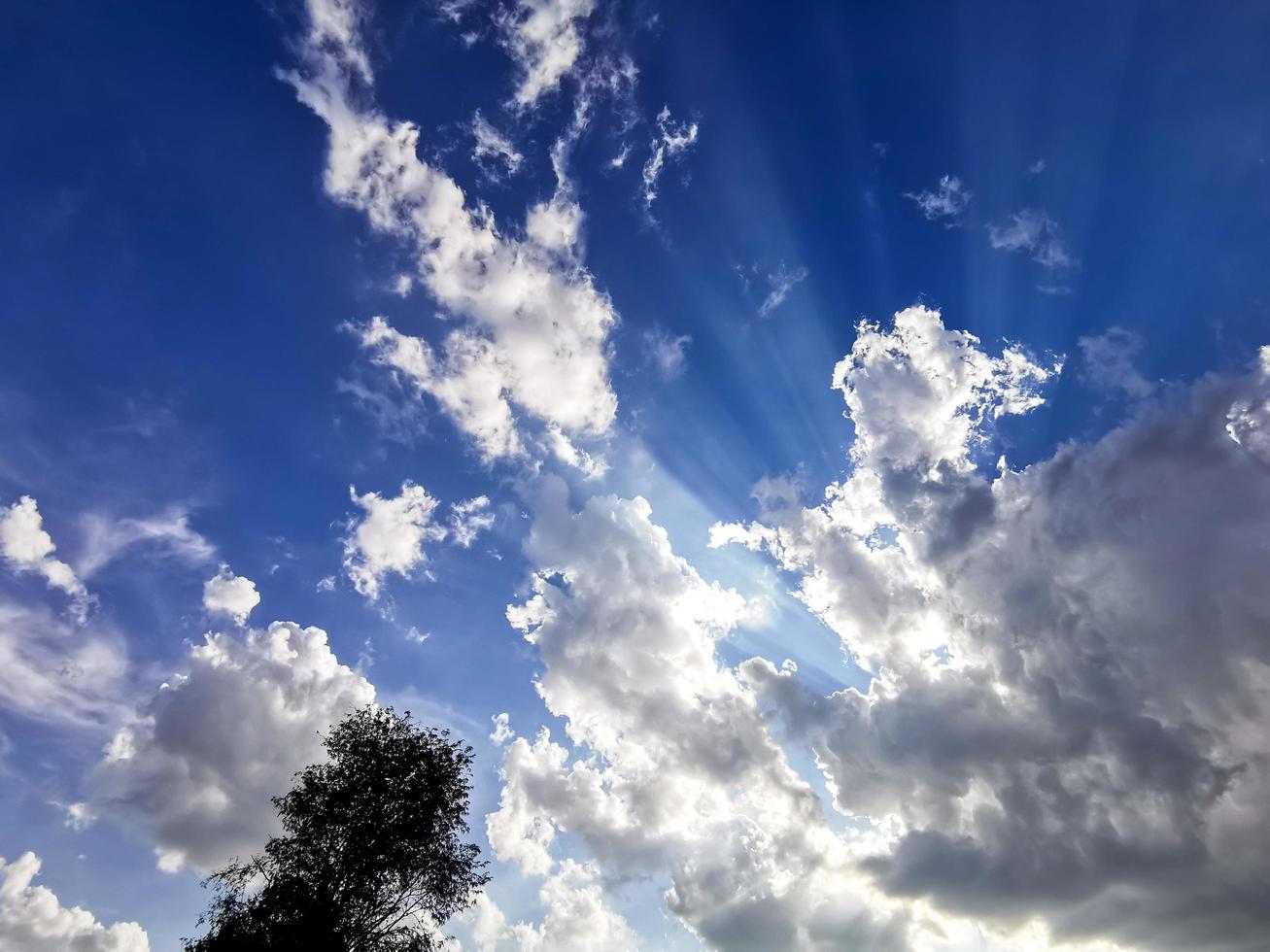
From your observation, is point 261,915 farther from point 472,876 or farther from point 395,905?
point 472,876

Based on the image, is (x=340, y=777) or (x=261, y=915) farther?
(x=340, y=777)

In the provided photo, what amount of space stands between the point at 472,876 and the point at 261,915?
15815 mm

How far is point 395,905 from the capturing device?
5141cm

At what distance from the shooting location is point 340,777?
53.9m

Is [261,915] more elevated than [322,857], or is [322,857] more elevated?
[322,857]


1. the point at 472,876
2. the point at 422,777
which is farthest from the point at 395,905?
the point at 422,777

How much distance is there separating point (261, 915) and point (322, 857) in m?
5.13

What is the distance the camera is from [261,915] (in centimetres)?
4862

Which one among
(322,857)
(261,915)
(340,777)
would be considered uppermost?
(340,777)

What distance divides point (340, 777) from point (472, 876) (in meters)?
14.1

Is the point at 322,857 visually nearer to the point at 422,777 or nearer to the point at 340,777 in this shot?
the point at 340,777

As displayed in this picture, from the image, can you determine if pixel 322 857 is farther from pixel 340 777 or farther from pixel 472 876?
pixel 472 876

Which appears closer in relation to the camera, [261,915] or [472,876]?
[261,915]

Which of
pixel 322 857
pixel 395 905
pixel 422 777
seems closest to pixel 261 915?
pixel 322 857
